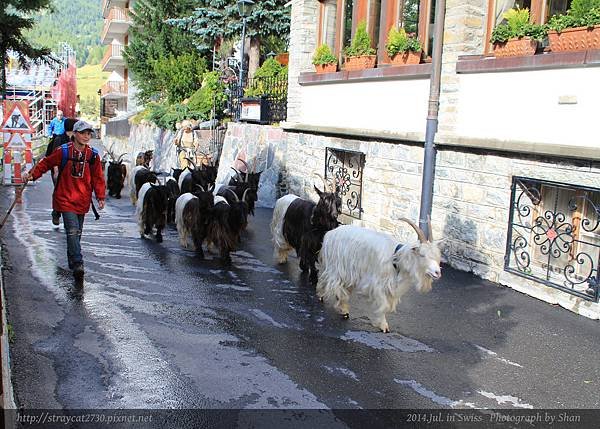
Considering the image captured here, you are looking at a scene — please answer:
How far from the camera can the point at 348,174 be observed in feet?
42.7

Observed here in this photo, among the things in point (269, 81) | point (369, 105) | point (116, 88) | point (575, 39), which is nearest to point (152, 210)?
point (369, 105)

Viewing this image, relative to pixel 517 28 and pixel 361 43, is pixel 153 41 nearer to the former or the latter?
pixel 361 43

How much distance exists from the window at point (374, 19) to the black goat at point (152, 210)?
4.56 metres

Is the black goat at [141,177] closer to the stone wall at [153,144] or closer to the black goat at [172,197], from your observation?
the black goat at [172,197]

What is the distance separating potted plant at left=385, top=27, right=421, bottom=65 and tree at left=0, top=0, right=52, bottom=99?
22.7ft

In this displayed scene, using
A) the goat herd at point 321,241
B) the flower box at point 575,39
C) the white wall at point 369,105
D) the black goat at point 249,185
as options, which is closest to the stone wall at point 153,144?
the black goat at point 249,185

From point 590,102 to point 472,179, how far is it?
2.09 meters

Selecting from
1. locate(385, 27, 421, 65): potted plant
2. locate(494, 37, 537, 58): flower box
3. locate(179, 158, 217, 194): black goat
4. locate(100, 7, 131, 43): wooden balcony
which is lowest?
locate(179, 158, 217, 194): black goat

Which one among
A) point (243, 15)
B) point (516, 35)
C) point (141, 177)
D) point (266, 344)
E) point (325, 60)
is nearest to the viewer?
point (266, 344)

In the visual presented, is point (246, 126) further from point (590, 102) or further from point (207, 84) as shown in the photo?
point (590, 102)

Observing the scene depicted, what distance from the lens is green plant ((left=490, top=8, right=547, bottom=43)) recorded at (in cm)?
839

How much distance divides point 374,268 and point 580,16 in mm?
3763

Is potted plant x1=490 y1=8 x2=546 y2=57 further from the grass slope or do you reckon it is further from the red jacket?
the grass slope

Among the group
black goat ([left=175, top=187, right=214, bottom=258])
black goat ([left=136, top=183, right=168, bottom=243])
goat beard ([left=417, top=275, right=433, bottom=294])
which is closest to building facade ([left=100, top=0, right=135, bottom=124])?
black goat ([left=136, top=183, right=168, bottom=243])
